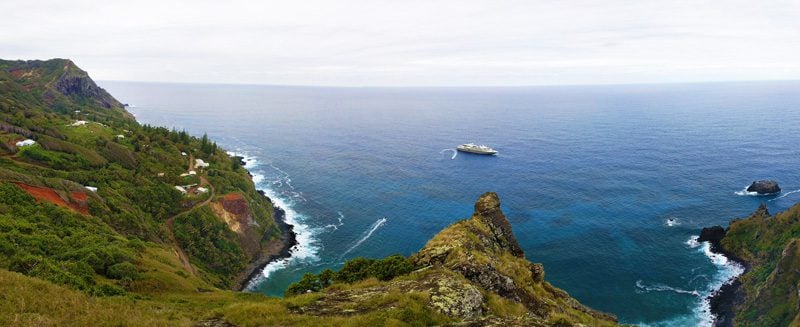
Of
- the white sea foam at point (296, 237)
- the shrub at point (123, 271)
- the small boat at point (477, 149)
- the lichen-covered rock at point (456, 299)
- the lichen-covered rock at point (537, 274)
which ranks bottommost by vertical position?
the white sea foam at point (296, 237)

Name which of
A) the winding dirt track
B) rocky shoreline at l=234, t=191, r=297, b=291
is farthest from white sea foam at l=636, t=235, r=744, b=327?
the winding dirt track

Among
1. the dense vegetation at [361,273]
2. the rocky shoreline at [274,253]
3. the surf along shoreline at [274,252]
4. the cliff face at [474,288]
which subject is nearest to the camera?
the cliff face at [474,288]

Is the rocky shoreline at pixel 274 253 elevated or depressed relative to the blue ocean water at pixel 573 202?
depressed

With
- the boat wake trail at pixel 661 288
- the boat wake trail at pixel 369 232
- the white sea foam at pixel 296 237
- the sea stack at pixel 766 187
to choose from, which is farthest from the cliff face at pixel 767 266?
the white sea foam at pixel 296 237

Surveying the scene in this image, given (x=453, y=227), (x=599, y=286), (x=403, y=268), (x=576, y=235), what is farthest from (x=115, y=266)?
(x=576, y=235)

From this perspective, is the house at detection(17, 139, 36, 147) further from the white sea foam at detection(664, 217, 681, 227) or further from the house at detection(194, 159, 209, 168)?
the white sea foam at detection(664, 217, 681, 227)

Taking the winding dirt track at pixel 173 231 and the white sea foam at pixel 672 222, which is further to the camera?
the white sea foam at pixel 672 222

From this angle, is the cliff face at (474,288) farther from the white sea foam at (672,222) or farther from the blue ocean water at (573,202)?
the white sea foam at (672,222)

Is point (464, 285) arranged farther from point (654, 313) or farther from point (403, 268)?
point (654, 313)
